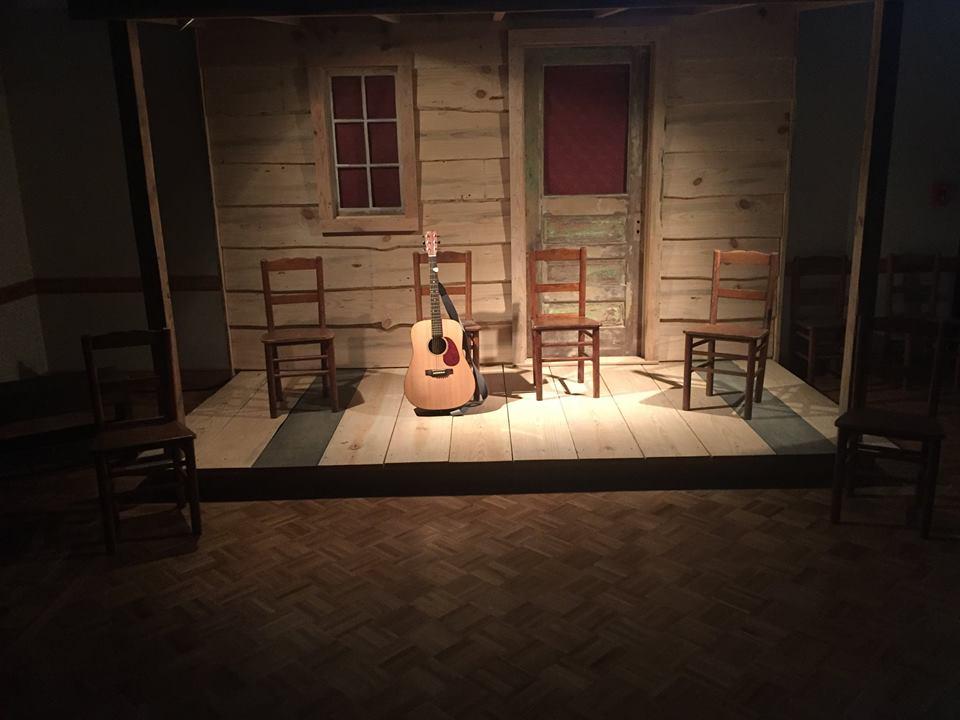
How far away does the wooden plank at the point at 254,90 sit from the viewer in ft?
18.1

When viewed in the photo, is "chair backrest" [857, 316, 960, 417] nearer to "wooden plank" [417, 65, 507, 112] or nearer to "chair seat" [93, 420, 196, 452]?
"wooden plank" [417, 65, 507, 112]

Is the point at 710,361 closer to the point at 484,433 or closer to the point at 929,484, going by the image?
the point at 484,433

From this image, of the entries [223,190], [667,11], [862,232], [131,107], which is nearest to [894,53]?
[862,232]

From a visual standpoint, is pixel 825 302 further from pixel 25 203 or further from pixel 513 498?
pixel 25 203

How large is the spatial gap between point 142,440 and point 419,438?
57.2 inches

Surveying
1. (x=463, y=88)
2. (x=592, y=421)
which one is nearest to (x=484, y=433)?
(x=592, y=421)

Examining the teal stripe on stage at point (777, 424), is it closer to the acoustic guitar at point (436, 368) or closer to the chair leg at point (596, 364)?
the chair leg at point (596, 364)

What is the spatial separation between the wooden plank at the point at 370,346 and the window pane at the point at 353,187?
0.87 m

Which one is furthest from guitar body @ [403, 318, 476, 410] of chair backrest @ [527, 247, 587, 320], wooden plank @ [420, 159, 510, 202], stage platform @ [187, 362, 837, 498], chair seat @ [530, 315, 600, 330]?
wooden plank @ [420, 159, 510, 202]

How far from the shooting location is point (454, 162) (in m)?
5.67

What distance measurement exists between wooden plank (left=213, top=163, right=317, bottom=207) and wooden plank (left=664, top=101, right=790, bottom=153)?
2.42m

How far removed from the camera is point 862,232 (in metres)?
4.11

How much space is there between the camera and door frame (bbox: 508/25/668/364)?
543 cm

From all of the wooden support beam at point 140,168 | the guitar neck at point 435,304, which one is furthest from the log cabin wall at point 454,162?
the wooden support beam at point 140,168
